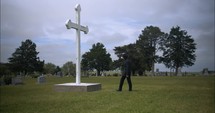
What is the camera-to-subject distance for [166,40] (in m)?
70.3

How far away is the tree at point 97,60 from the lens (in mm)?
85312

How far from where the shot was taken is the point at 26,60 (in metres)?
82.0

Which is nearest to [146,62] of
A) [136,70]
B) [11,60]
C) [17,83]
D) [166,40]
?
[136,70]

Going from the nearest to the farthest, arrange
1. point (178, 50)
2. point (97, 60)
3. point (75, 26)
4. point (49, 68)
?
1. point (75, 26)
2. point (178, 50)
3. point (97, 60)
4. point (49, 68)

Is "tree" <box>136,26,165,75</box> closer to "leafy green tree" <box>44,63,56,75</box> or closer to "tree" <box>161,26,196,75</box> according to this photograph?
"tree" <box>161,26,196,75</box>

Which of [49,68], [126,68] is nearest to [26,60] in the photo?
[49,68]

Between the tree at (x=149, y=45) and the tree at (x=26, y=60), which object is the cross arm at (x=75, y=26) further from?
the tree at (x=26, y=60)

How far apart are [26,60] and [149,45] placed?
35354mm

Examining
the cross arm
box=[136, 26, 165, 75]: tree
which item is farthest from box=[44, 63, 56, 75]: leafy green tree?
the cross arm

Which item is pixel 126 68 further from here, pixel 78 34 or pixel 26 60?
pixel 26 60

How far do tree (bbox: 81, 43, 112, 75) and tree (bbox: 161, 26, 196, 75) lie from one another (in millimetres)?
21044

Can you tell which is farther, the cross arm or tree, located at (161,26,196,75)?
tree, located at (161,26,196,75)

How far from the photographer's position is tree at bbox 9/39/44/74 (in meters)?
80.4

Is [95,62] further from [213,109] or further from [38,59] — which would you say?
[213,109]
